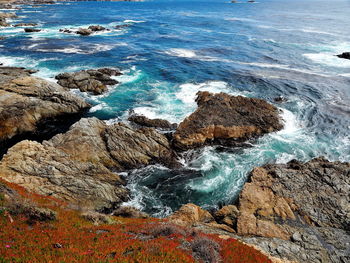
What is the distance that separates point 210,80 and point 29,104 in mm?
34748

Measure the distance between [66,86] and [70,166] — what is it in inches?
1035

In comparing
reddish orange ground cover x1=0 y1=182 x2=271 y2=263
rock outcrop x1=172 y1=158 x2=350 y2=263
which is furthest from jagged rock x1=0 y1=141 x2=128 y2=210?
rock outcrop x1=172 y1=158 x2=350 y2=263

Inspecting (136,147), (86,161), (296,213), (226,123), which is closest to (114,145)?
(136,147)

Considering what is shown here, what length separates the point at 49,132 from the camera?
108 ft

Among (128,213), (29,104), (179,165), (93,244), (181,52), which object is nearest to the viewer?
(93,244)

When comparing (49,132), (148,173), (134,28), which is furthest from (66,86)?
(134,28)

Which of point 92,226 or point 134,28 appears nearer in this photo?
point 92,226

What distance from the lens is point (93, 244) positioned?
11641 millimetres

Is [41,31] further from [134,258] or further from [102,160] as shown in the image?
[134,258]

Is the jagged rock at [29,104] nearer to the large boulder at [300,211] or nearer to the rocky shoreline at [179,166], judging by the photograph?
the rocky shoreline at [179,166]

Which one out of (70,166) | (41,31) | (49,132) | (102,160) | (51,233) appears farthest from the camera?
(41,31)

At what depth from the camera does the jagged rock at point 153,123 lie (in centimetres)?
3438

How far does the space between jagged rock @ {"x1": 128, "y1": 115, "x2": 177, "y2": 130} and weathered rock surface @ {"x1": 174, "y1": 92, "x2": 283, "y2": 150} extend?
3063mm

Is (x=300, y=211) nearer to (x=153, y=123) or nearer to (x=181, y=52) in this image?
(x=153, y=123)
